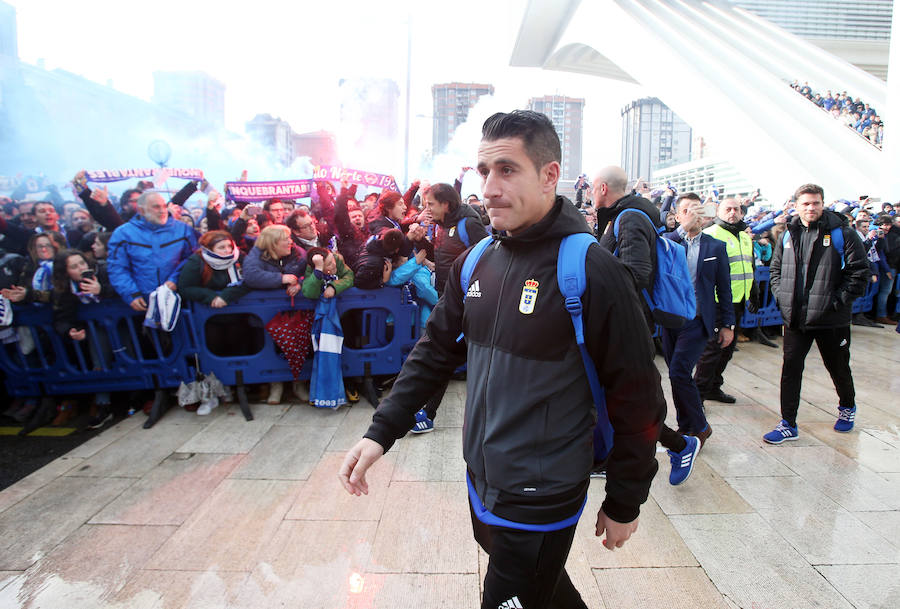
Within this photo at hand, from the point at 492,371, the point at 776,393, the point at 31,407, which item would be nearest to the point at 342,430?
the point at 31,407

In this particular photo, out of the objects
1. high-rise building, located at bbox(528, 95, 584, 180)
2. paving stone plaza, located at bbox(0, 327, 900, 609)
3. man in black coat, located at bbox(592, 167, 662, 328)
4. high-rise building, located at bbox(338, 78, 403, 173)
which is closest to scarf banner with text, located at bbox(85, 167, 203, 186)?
paving stone plaza, located at bbox(0, 327, 900, 609)

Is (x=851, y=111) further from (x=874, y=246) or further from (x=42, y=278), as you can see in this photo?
(x=42, y=278)

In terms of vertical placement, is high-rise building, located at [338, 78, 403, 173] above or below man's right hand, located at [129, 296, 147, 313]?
above

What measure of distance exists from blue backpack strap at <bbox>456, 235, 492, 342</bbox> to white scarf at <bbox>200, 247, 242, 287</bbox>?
12.8 ft

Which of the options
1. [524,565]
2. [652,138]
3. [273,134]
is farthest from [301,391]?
[652,138]

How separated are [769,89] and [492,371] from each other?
32.8 m

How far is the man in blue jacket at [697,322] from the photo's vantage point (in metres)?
3.88

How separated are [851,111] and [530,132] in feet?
104

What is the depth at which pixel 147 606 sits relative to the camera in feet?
7.93

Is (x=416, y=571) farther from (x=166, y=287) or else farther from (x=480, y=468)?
(x=166, y=287)

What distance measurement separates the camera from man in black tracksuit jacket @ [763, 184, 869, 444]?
13.0ft

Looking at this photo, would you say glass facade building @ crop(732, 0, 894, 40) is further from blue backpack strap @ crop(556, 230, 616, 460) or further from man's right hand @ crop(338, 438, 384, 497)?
man's right hand @ crop(338, 438, 384, 497)

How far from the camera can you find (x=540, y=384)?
1.39 m

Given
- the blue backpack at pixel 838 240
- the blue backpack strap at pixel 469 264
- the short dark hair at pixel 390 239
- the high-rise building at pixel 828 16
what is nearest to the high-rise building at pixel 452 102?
the high-rise building at pixel 828 16
